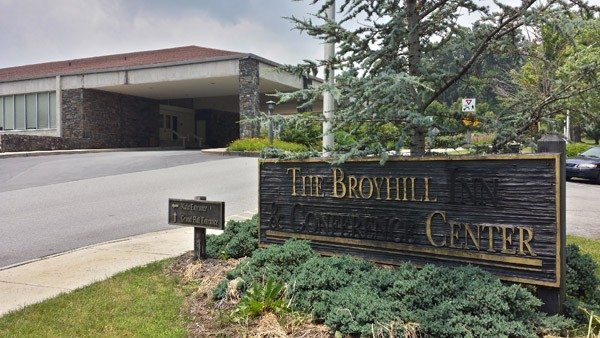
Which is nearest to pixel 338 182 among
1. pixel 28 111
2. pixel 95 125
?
pixel 95 125

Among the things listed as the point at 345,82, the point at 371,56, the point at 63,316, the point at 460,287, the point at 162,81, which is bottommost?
the point at 63,316

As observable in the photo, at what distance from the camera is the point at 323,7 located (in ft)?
16.3

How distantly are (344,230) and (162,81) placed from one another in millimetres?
22669

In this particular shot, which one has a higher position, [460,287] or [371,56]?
[371,56]

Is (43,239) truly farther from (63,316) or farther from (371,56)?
(371,56)

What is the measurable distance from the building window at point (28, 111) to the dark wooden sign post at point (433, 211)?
28082 millimetres

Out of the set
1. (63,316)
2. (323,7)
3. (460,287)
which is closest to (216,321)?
(63,316)

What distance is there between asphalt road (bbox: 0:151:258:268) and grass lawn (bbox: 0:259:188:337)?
242cm

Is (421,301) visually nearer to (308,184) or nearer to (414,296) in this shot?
(414,296)

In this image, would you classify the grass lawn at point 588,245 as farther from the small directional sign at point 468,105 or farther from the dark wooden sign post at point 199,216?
the dark wooden sign post at point 199,216

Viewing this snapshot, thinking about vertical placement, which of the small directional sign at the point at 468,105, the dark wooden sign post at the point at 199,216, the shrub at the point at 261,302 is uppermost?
the small directional sign at the point at 468,105

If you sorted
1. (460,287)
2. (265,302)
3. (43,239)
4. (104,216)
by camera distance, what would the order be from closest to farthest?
(460,287)
(265,302)
(43,239)
(104,216)

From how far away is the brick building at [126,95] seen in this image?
24016 mm

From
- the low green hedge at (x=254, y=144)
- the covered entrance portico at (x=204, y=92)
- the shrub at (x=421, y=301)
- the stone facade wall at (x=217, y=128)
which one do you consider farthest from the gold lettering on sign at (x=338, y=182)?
the stone facade wall at (x=217, y=128)
